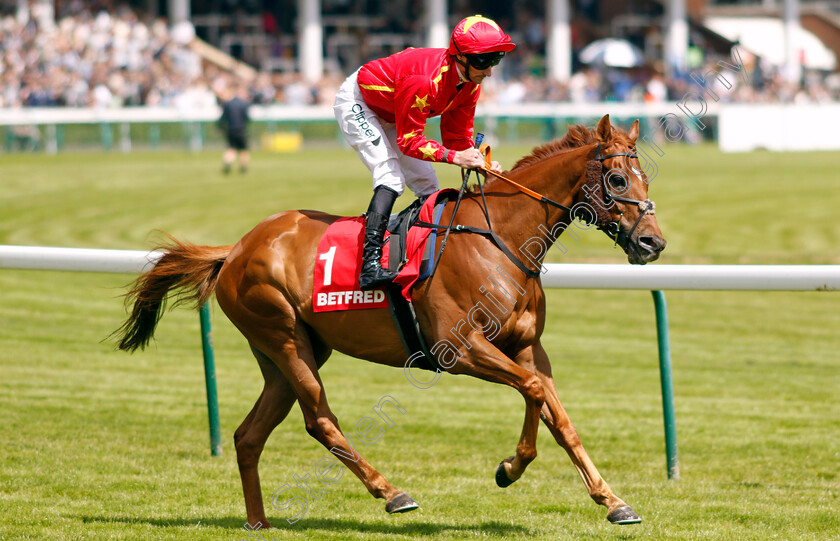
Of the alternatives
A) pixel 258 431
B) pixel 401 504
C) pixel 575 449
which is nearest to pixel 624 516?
pixel 575 449

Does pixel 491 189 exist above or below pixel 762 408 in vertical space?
above

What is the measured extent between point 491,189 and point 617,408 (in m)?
2.84

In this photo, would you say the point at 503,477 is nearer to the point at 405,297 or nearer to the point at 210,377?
the point at 405,297

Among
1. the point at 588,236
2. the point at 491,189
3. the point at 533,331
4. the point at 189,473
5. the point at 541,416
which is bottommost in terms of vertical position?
the point at 588,236

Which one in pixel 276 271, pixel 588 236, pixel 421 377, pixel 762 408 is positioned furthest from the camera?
pixel 588 236

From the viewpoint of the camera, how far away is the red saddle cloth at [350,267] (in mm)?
Result: 4543

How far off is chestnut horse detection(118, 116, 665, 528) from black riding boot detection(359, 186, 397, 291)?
145mm

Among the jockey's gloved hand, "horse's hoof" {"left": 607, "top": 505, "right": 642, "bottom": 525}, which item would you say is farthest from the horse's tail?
"horse's hoof" {"left": 607, "top": 505, "right": 642, "bottom": 525}

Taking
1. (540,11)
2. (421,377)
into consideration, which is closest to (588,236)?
(421,377)

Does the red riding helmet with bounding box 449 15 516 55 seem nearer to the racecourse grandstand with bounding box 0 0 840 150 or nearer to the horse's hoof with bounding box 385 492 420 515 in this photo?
the horse's hoof with bounding box 385 492 420 515

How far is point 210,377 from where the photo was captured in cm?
565

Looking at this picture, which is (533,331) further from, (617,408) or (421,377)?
(421,377)

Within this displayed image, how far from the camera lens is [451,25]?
3628cm

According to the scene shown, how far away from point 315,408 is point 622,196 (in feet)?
5.00
